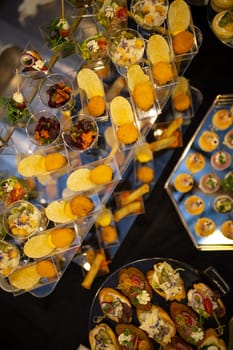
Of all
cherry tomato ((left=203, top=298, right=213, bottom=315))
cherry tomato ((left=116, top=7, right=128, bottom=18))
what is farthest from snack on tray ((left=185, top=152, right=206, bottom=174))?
cherry tomato ((left=116, top=7, right=128, bottom=18))

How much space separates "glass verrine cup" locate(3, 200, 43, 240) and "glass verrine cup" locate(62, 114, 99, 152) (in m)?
0.68

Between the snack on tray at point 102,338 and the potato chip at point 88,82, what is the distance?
2.16 meters

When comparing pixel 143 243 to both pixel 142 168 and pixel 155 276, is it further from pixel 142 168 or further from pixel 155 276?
pixel 142 168

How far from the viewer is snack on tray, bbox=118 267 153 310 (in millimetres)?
4207

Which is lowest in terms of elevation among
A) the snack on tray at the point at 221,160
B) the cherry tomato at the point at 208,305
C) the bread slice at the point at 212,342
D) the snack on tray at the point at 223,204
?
the bread slice at the point at 212,342

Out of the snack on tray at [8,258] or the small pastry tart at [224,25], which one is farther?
the small pastry tart at [224,25]

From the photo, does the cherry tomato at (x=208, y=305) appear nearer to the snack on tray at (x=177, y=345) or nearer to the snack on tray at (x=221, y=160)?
the snack on tray at (x=177, y=345)

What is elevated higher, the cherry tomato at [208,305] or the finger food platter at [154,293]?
the finger food platter at [154,293]

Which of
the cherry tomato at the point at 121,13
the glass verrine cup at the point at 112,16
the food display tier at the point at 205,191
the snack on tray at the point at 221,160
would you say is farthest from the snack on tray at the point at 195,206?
the cherry tomato at the point at 121,13

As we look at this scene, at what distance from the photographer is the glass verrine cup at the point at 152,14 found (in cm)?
436

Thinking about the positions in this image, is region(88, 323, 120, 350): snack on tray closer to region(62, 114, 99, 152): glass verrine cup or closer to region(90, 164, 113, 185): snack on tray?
region(90, 164, 113, 185): snack on tray

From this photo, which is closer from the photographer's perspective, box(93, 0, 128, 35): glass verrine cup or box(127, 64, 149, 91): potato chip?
box(127, 64, 149, 91): potato chip

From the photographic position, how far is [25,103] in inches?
173

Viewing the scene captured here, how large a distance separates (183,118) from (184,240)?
124 cm
